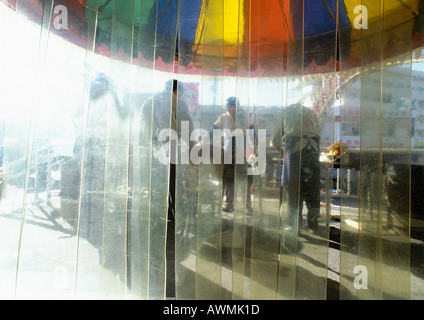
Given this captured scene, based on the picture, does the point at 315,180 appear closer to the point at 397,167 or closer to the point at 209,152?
the point at 397,167

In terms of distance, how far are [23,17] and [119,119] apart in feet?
2.52

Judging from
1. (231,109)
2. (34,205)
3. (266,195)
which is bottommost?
(34,205)

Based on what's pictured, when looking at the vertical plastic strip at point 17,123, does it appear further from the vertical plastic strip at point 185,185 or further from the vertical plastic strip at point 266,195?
the vertical plastic strip at point 266,195

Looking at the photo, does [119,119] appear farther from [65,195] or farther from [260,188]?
[260,188]

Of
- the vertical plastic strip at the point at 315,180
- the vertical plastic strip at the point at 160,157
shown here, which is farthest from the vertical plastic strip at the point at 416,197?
the vertical plastic strip at the point at 160,157

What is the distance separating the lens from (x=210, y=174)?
1.19m

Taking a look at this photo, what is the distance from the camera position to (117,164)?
122cm

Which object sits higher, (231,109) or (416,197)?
(231,109)

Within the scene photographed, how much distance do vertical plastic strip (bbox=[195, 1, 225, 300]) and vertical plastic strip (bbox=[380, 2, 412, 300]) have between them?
77 cm

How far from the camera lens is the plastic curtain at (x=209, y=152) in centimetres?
108

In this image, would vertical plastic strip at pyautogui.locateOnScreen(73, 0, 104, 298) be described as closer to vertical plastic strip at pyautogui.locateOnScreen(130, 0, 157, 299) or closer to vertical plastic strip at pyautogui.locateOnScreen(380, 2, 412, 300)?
vertical plastic strip at pyautogui.locateOnScreen(130, 0, 157, 299)

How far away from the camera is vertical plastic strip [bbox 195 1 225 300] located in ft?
3.80

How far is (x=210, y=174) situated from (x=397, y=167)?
0.88 meters

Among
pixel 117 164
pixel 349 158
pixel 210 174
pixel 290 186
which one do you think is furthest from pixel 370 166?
pixel 117 164
